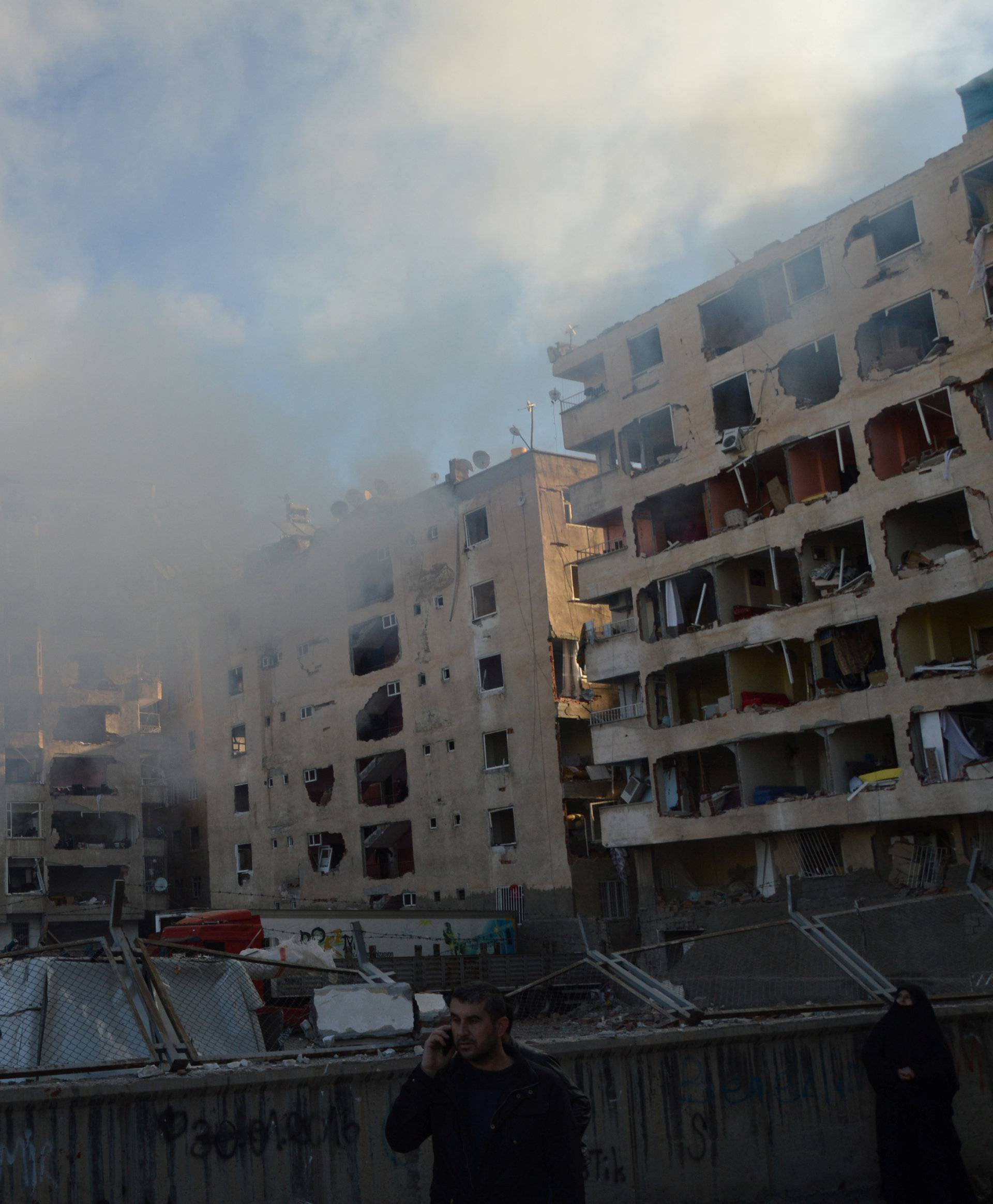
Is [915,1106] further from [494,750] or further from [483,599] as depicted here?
[483,599]

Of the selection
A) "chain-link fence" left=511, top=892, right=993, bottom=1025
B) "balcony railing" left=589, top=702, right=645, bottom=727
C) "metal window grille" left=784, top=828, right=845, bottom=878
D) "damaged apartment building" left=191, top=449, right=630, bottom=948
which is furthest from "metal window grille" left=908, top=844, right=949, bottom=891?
"damaged apartment building" left=191, top=449, right=630, bottom=948

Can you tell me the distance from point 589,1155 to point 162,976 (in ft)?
15.4

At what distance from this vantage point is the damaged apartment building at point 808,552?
33812 millimetres

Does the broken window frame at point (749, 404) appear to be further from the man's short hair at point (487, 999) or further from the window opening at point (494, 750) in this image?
the man's short hair at point (487, 999)

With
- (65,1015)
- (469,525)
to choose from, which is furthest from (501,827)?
(65,1015)

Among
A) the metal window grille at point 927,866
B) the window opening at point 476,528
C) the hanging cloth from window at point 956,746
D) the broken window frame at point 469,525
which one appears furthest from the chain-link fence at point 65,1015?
the window opening at point 476,528

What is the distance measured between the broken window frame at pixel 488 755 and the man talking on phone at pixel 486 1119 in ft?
142

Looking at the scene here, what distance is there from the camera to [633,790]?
42062 mm

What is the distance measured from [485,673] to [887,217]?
22531mm

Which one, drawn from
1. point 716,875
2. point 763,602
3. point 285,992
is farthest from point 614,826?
point 285,992

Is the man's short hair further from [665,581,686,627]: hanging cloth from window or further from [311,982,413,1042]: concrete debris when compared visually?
[665,581,686,627]: hanging cloth from window

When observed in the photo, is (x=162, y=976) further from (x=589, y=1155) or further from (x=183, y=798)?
(x=183, y=798)

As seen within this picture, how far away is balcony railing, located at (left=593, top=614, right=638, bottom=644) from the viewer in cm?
4309

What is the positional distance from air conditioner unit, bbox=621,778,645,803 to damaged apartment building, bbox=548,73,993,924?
0.06 meters
